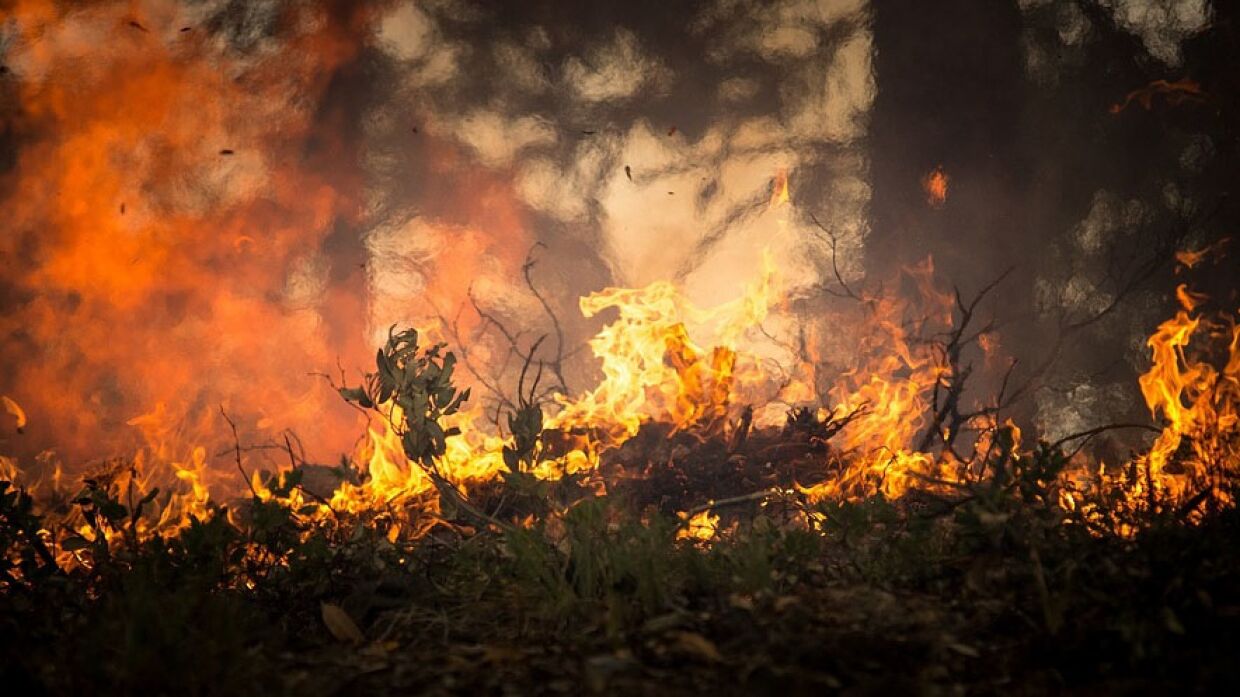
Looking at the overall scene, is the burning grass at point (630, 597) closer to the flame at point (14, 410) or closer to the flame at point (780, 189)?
the flame at point (14, 410)

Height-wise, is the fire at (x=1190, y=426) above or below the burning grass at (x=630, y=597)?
above

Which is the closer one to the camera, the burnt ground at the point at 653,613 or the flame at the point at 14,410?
the burnt ground at the point at 653,613

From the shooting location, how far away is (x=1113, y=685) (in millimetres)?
2135

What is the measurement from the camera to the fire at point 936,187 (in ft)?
36.1

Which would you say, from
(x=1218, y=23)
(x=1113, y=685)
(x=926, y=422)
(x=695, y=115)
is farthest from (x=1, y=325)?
(x=1218, y=23)

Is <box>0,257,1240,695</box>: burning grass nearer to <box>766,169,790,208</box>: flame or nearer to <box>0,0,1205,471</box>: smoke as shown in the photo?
<box>0,0,1205,471</box>: smoke

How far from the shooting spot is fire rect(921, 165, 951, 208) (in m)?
11.0

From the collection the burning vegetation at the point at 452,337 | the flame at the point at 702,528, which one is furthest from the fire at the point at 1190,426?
the flame at the point at 702,528

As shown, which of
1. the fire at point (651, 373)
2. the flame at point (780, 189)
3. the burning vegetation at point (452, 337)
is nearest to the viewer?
the burning vegetation at point (452, 337)

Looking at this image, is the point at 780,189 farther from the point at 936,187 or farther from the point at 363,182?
the point at 363,182

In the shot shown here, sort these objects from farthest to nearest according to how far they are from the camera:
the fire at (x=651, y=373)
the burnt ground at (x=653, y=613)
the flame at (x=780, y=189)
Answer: the flame at (x=780, y=189), the fire at (x=651, y=373), the burnt ground at (x=653, y=613)

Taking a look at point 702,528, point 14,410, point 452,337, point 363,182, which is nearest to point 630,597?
point 702,528

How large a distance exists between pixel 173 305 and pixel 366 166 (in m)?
3.01

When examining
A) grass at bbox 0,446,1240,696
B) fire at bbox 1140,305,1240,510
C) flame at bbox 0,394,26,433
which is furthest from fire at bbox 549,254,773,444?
flame at bbox 0,394,26,433
